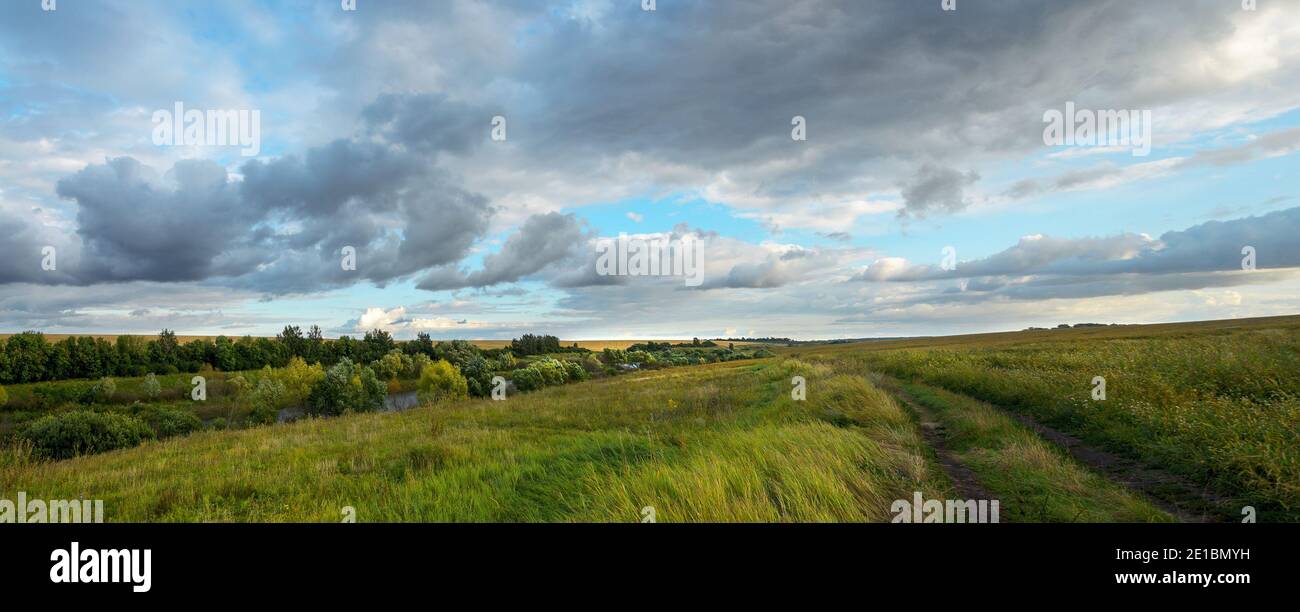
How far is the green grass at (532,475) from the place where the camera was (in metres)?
6.28

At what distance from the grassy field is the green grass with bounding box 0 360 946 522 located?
47 millimetres

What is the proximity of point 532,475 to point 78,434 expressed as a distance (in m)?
Result: 28.0

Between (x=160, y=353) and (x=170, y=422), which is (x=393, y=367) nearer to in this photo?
(x=170, y=422)

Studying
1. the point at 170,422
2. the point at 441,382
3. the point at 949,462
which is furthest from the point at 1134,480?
the point at 170,422

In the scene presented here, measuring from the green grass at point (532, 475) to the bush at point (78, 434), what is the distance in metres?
11.2

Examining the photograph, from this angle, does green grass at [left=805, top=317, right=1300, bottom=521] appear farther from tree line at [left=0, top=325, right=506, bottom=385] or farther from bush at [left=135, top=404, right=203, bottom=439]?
tree line at [left=0, top=325, right=506, bottom=385]

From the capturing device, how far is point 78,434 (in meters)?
22.7

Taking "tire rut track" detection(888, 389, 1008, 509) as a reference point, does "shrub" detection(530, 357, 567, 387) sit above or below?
below

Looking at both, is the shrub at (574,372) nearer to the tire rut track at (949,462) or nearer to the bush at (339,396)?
the bush at (339,396)

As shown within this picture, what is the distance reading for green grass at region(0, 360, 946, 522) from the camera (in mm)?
6277

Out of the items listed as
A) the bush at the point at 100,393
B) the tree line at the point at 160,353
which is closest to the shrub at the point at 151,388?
the bush at the point at 100,393

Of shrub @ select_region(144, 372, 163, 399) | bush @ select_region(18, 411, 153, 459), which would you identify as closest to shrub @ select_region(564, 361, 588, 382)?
bush @ select_region(18, 411, 153, 459)
